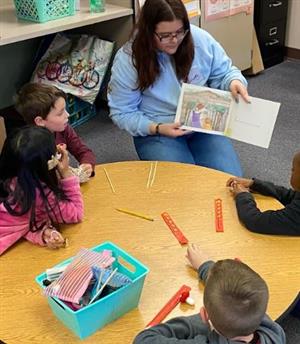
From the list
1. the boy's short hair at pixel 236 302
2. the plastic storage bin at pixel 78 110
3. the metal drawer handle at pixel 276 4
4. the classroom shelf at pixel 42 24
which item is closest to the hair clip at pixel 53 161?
the boy's short hair at pixel 236 302

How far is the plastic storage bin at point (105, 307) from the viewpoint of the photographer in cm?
109

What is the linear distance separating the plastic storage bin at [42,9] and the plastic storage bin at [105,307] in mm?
1839

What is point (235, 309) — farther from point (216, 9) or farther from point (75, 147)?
point (216, 9)

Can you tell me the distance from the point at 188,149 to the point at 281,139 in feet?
3.36

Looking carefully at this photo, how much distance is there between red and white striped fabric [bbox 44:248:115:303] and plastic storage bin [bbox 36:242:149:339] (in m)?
0.02

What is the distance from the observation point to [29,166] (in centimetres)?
140

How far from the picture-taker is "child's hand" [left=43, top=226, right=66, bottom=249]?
140 cm

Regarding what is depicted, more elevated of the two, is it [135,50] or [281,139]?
[135,50]

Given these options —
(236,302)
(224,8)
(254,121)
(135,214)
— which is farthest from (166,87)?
(224,8)

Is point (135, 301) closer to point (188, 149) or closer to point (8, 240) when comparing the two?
point (8, 240)

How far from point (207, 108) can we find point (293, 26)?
248cm

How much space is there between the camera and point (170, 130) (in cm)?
206

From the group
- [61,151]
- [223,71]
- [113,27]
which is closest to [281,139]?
[223,71]

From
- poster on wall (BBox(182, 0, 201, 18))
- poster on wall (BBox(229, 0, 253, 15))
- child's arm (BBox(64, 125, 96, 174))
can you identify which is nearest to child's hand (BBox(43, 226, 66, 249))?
child's arm (BBox(64, 125, 96, 174))
